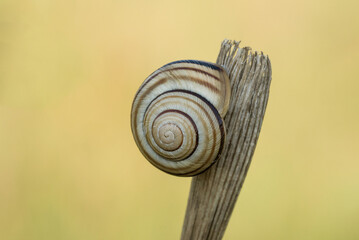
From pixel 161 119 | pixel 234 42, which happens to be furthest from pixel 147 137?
pixel 234 42

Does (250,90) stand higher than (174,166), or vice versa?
(250,90)

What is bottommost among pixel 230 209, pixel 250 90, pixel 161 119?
pixel 230 209

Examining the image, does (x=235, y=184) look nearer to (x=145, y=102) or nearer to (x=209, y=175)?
(x=209, y=175)

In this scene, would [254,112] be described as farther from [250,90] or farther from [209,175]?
[209,175]

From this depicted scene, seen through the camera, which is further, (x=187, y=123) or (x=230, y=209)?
(x=230, y=209)
